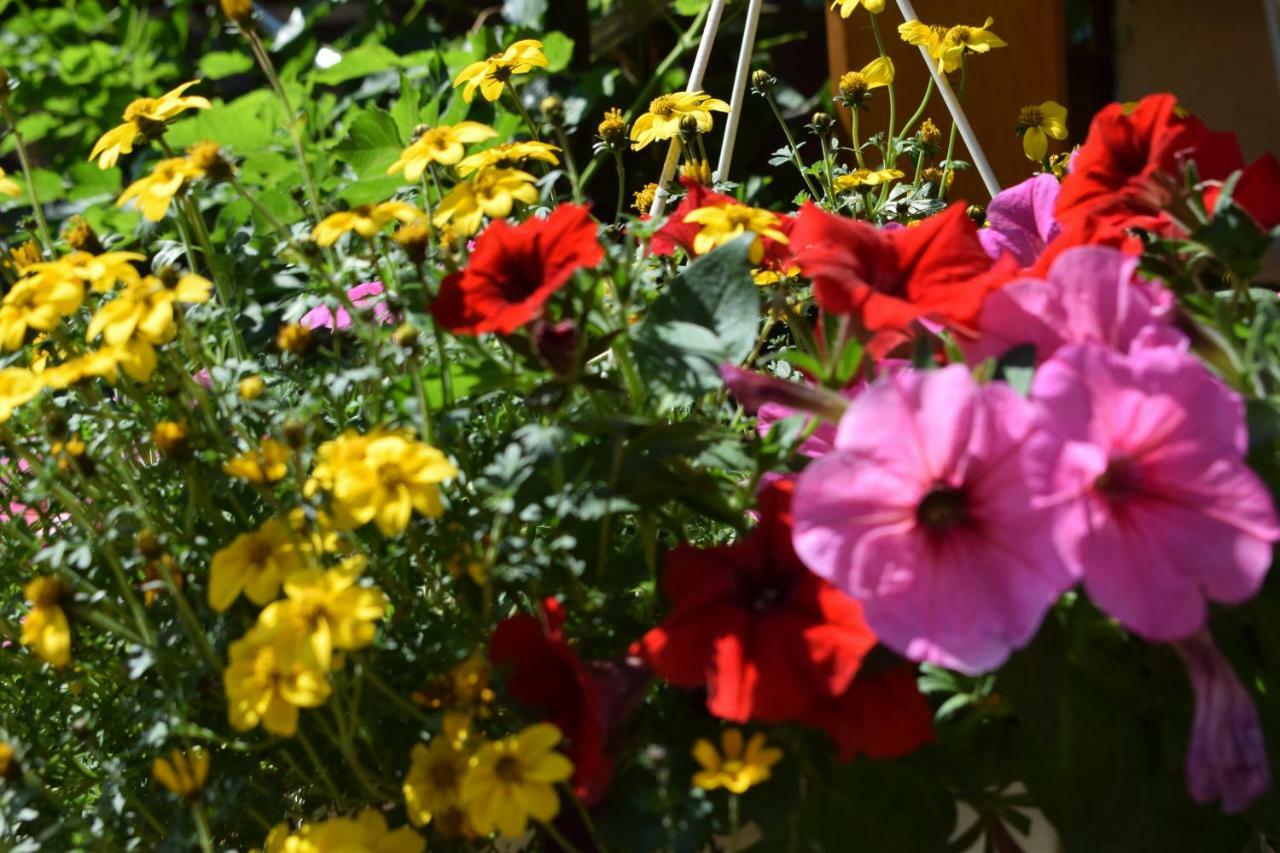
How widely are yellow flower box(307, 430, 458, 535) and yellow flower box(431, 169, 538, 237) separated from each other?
14cm

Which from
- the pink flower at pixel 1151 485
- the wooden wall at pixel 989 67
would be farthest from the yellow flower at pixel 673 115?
the wooden wall at pixel 989 67

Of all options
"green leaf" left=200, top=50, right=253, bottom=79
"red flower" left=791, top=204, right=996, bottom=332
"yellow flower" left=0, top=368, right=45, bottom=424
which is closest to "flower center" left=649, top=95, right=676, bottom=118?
"red flower" left=791, top=204, right=996, bottom=332

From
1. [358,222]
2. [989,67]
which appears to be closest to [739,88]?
[358,222]

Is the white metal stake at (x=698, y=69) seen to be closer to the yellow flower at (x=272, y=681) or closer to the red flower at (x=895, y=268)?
the red flower at (x=895, y=268)

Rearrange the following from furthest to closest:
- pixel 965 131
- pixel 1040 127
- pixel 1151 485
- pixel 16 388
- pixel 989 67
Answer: pixel 989 67 → pixel 1040 127 → pixel 965 131 → pixel 16 388 → pixel 1151 485

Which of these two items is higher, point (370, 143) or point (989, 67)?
point (370, 143)

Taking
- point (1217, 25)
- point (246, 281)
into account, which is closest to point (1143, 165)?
point (246, 281)

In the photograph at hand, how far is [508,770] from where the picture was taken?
0.55 metres

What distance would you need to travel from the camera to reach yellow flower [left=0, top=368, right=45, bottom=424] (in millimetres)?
604

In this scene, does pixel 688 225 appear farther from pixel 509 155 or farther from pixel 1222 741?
pixel 1222 741

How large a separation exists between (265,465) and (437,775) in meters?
0.15

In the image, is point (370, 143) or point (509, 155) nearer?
point (509, 155)

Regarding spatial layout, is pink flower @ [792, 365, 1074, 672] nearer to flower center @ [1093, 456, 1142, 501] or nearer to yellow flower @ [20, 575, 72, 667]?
flower center @ [1093, 456, 1142, 501]

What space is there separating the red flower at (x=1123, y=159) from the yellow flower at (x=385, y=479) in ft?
1.14
